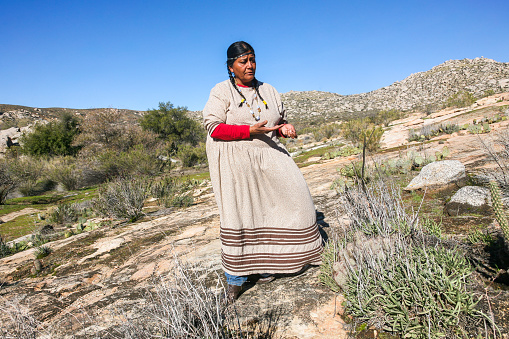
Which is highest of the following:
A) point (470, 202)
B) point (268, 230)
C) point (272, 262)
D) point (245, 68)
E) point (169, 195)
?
point (245, 68)

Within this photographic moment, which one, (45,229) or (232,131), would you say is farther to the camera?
(45,229)

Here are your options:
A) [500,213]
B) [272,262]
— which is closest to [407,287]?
[500,213]

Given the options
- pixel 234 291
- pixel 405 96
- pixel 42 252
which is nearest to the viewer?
pixel 234 291

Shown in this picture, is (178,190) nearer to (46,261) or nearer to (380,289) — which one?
(46,261)

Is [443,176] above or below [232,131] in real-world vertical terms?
below

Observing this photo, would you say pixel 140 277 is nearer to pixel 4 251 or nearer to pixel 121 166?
pixel 4 251

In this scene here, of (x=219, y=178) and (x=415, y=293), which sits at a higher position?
(x=219, y=178)

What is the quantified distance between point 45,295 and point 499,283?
3.78m

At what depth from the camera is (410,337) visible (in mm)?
1430

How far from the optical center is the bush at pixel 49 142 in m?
23.5

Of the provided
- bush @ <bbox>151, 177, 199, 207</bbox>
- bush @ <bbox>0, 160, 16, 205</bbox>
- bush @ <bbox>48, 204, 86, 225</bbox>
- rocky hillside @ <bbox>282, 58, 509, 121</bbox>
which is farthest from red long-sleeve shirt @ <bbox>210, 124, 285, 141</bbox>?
rocky hillside @ <bbox>282, 58, 509, 121</bbox>

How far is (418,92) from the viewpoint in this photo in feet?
152

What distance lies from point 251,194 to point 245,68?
104cm

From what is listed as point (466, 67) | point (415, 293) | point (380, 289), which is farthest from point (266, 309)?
point (466, 67)
